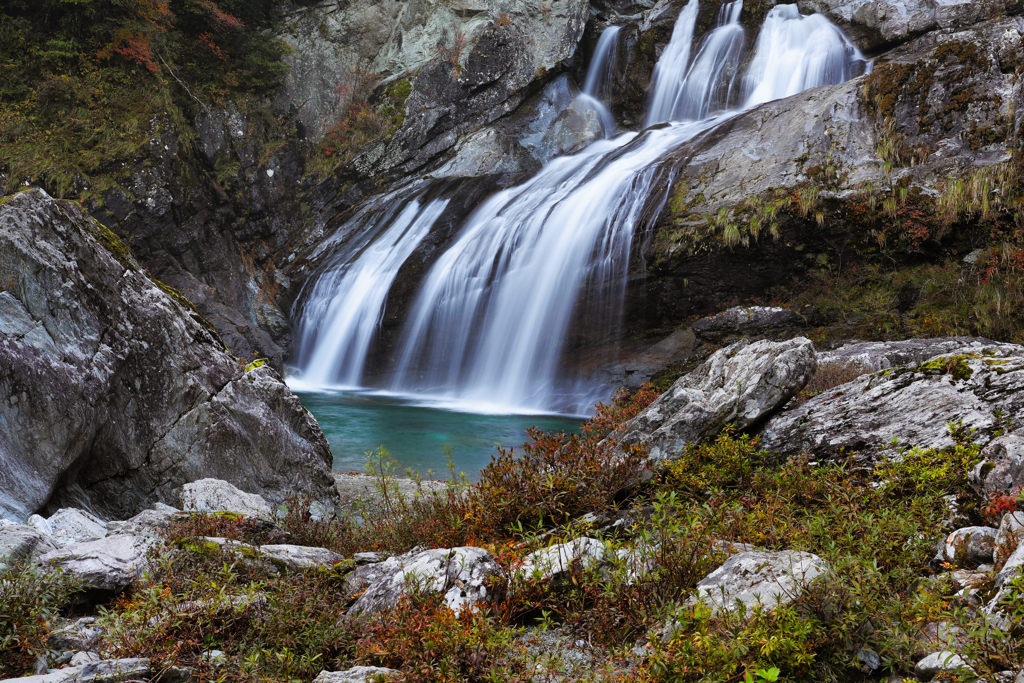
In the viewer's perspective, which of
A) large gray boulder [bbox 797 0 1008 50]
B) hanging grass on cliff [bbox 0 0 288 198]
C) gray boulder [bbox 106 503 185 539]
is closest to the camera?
gray boulder [bbox 106 503 185 539]

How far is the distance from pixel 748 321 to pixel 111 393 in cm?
1060

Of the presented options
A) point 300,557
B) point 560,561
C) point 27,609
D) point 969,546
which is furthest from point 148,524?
point 969,546

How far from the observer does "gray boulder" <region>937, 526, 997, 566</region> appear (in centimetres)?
297

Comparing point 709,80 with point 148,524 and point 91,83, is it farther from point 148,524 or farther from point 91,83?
point 148,524

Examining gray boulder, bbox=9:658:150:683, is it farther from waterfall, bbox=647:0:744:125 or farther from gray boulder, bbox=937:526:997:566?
waterfall, bbox=647:0:744:125

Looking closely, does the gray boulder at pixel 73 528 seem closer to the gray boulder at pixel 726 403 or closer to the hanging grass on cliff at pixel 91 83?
the gray boulder at pixel 726 403

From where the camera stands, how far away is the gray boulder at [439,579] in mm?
3160

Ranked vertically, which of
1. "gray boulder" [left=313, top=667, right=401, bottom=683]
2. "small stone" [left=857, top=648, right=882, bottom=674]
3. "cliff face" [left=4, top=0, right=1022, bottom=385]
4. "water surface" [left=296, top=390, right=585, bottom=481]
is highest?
"cliff face" [left=4, top=0, right=1022, bottom=385]

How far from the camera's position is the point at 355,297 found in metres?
19.0

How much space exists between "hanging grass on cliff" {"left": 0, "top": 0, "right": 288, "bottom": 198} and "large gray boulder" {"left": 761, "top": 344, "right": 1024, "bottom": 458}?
20.6 m

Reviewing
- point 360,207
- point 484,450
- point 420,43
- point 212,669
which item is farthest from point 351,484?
point 420,43

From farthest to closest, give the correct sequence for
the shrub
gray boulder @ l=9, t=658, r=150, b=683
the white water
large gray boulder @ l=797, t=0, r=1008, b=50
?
1. large gray boulder @ l=797, t=0, r=1008, b=50
2. the white water
3. the shrub
4. gray boulder @ l=9, t=658, r=150, b=683

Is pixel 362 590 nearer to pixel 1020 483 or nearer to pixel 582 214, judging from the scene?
pixel 1020 483

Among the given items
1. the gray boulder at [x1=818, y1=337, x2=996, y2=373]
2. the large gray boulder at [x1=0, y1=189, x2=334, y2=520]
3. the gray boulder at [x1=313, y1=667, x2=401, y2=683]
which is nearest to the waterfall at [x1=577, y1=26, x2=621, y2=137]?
the gray boulder at [x1=818, y1=337, x2=996, y2=373]
